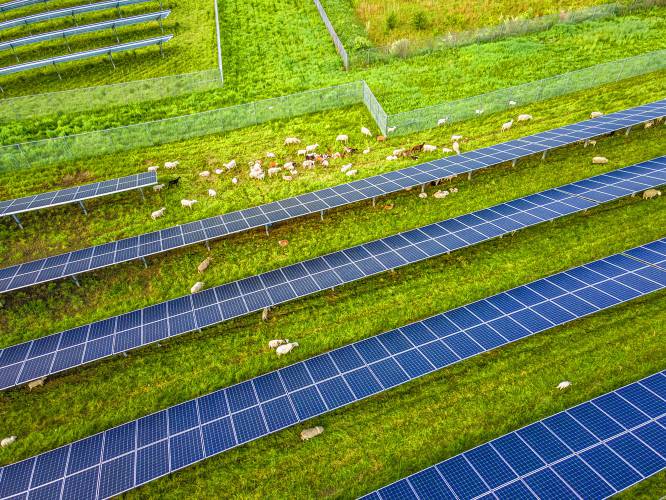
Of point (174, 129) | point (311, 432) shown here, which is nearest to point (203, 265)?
point (311, 432)

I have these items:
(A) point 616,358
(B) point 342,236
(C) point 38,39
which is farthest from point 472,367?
(C) point 38,39

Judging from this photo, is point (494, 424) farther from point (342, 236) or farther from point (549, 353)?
point (342, 236)


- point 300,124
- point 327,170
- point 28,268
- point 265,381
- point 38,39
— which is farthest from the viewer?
point 38,39

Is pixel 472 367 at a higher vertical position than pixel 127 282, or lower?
lower

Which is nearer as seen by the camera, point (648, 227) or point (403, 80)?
point (648, 227)

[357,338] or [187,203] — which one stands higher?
[187,203]

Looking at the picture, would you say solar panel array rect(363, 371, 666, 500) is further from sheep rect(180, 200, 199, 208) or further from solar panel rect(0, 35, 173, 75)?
solar panel rect(0, 35, 173, 75)

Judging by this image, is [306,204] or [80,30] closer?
[306,204]

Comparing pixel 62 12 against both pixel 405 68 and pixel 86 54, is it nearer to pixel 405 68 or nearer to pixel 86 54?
pixel 86 54
